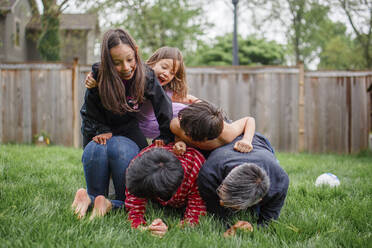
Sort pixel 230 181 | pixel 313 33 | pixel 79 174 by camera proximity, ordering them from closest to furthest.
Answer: pixel 230 181, pixel 79 174, pixel 313 33

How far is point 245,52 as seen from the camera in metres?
18.0

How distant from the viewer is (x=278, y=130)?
7.00m

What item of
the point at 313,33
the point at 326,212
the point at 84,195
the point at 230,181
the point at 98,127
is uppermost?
the point at 313,33

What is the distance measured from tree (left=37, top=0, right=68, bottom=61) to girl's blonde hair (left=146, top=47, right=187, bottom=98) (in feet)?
30.3

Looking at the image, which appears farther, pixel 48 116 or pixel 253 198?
pixel 48 116

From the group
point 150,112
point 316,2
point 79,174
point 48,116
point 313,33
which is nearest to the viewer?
point 150,112

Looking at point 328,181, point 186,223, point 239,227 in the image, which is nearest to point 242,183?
point 239,227

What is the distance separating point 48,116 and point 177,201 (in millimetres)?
5477

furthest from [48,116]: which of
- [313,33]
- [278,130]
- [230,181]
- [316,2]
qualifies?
[313,33]

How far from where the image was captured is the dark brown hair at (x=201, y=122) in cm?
218

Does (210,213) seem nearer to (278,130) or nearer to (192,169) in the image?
(192,169)

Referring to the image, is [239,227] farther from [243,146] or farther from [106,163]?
[106,163]

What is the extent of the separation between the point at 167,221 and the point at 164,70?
1.48 m

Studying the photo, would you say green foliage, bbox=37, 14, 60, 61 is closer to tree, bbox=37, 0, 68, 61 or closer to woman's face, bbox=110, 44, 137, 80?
tree, bbox=37, 0, 68, 61
